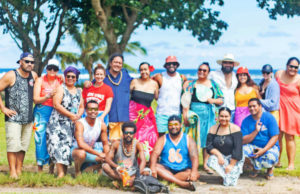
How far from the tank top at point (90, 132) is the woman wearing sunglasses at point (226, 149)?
1.87 m

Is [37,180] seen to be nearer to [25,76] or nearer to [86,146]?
[86,146]

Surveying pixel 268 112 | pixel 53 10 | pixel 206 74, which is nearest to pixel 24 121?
pixel 206 74

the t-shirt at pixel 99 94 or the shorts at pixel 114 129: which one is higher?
the t-shirt at pixel 99 94

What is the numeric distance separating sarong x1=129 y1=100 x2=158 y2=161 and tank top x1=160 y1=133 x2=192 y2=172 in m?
0.85

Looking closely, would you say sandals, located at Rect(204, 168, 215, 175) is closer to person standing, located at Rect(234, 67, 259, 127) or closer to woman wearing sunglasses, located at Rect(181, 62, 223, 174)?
woman wearing sunglasses, located at Rect(181, 62, 223, 174)

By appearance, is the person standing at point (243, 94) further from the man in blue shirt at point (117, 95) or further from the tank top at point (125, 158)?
the tank top at point (125, 158)

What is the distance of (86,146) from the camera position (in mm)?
7184

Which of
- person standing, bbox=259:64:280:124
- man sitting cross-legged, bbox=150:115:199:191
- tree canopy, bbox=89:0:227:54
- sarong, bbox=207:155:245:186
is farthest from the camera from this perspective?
tree canopy, bbox=89:0:227:54

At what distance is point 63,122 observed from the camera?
24.1 ft

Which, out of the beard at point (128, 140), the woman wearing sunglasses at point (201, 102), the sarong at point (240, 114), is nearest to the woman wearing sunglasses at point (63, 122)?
the beard at point (128, 140)

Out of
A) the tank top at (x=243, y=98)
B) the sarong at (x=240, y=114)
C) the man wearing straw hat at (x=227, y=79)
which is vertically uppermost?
the man wearing straw hat at (x=227, y=79)

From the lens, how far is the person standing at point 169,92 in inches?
313

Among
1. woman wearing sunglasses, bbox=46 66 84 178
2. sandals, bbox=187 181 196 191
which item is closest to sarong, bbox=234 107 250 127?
sandals, bbox=187 181 196 191

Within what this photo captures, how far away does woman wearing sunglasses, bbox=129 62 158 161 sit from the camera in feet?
26.0
